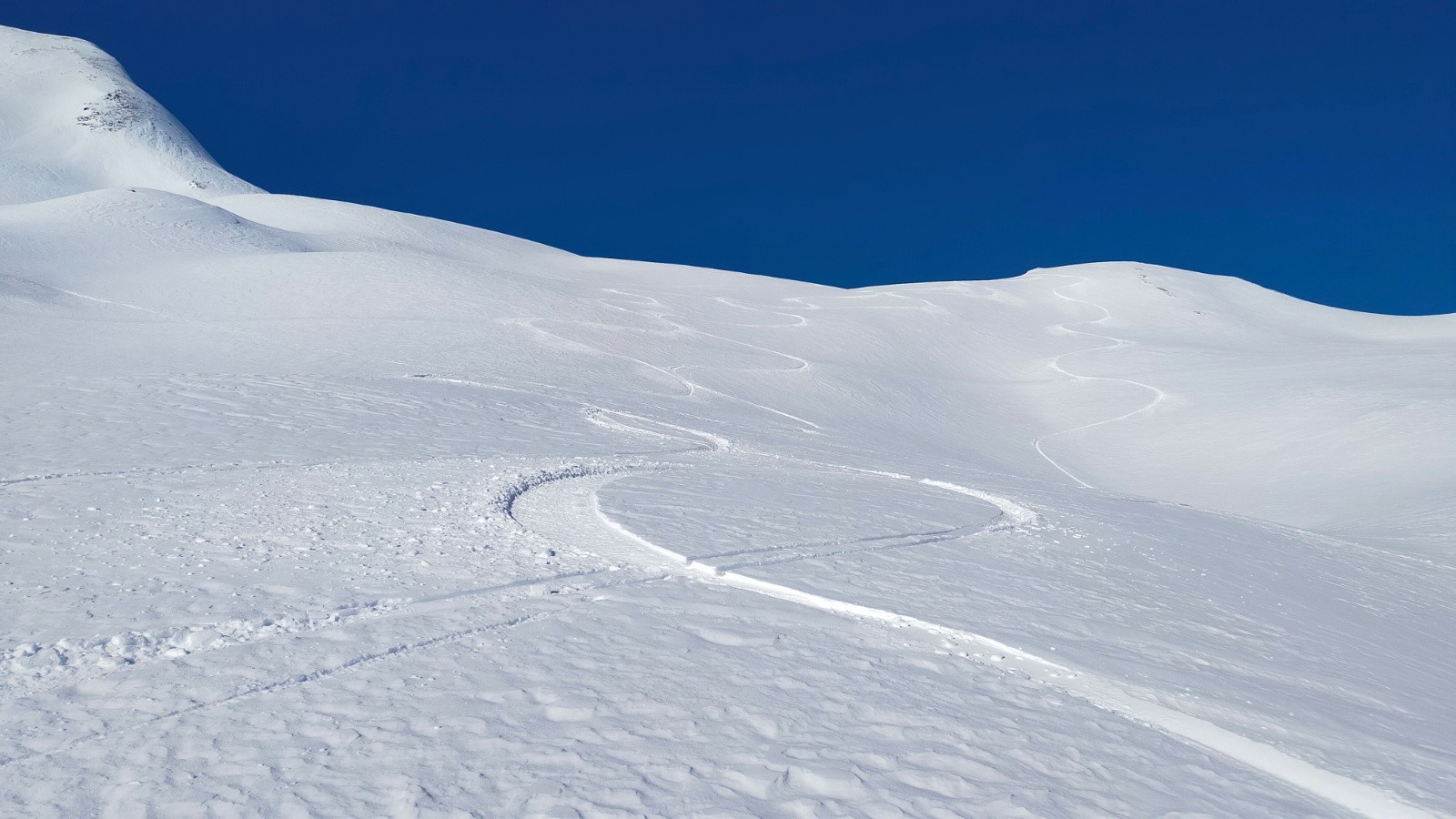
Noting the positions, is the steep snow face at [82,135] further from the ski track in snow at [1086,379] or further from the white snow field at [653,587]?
the ski track in snow at [1086,379]

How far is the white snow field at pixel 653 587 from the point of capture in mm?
5023

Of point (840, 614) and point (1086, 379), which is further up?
Result: point (1086, 379)

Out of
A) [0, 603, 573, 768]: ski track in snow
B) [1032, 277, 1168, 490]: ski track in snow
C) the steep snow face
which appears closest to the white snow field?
[0, 603, 573, 768]: ski track in snow

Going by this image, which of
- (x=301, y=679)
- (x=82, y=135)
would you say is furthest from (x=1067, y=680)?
(x=82, y=135)

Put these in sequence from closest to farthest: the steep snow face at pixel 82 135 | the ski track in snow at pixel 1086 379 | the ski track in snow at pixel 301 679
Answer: the ski track in snow at pixel 301 679, the ski track in snow at pixel 1086 379, the steep snow face at pixel 82 135

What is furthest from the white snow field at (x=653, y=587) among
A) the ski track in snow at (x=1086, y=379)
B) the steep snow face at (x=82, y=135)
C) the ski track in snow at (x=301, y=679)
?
the steep snow face at (x=82, y=135)

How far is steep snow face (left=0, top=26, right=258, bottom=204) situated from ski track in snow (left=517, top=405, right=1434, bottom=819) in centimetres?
7493

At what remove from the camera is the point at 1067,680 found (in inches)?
265

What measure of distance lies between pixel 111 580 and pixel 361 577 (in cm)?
173

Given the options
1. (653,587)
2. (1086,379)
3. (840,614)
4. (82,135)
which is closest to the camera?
(840,614)

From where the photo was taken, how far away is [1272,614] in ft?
32.5

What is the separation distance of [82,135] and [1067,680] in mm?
96270

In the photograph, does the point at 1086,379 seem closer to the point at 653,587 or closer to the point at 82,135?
the point at 653,587

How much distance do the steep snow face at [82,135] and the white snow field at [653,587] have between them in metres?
58.9
